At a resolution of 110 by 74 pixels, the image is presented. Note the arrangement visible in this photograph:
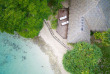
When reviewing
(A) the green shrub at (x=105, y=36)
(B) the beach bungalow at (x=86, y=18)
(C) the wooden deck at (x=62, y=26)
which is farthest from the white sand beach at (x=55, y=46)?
(A) the green shrub at (x=105, y=36)

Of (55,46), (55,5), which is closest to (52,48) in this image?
(55,46)

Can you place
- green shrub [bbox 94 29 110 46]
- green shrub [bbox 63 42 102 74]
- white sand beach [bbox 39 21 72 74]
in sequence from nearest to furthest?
1. green shrub [bbox 63 42 102 74]
2. green shrub [bbox 94 29 110 46]
3. white sand beach [bbox 39 21 72 74]

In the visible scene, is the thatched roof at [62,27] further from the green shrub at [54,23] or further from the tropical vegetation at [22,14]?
the tropical vegetation at [22,14]

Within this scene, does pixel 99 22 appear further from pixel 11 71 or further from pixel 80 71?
pixel 11 71

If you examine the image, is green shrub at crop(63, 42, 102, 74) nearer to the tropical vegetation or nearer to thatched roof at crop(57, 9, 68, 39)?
thatched roof at crop(57, 9, 68, 39)

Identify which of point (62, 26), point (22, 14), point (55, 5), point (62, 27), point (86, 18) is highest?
point (55, 5)

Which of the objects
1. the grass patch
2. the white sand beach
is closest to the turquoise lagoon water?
the white sand beach

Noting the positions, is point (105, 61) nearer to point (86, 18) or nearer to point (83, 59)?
point (83, 59)
